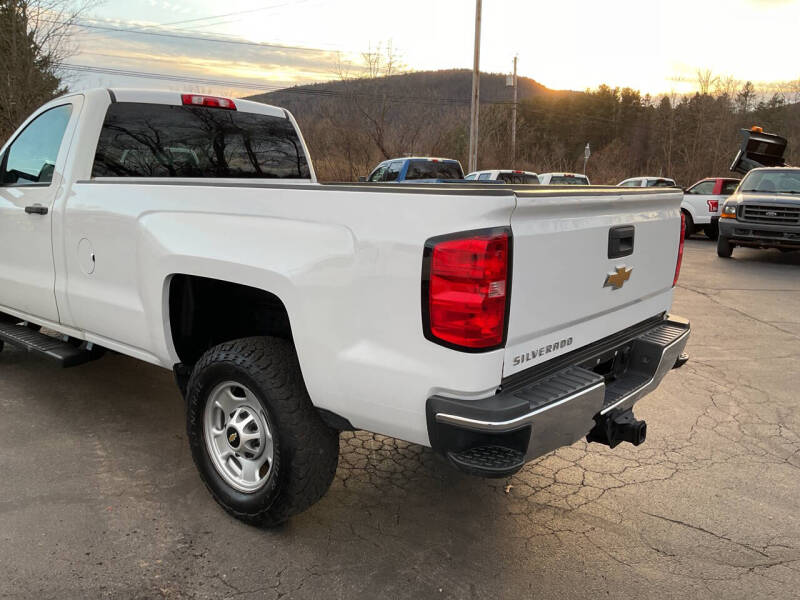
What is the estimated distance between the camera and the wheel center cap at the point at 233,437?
2.99 metres

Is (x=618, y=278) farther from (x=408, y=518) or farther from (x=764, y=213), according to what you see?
(x=764, y=213)

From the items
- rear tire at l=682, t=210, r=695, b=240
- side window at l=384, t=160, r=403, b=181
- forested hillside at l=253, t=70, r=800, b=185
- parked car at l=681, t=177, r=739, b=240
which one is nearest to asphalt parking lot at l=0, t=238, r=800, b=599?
side window at l=384, t=160, r=403, b=181

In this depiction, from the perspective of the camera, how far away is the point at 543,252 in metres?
2.37

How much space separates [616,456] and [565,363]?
1481 mm

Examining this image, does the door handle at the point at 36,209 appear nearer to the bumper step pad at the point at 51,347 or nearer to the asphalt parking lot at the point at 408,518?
the bumper step pad at the point at 51,347

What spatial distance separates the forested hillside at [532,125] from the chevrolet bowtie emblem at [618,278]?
83.0ft

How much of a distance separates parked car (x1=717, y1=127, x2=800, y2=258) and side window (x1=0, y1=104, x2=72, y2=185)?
1228 centimetres

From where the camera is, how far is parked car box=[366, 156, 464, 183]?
14.7 metres

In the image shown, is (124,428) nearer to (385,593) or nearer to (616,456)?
(385,593)

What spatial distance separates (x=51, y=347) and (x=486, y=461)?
3.17 meters

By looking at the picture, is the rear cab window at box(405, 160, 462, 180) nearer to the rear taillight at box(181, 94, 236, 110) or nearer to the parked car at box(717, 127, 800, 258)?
the parked car at box(717, 127, 800, 258)

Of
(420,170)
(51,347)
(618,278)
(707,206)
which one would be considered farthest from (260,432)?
(707,206)

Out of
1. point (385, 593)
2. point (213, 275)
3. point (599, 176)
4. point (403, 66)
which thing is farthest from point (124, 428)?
point (599, 176)

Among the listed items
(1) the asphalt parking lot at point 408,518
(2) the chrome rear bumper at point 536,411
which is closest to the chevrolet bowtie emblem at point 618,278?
(2) the chrome rear bumper at point 536,411
